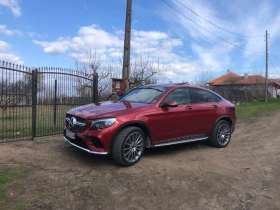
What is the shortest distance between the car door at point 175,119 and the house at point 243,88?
20179 millimetres

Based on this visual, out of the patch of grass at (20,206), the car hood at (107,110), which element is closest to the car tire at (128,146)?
the car hood at (107,110)

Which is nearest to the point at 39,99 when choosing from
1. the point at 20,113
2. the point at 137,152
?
the point at 20,113

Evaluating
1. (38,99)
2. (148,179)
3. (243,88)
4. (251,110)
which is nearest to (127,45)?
(38,99)

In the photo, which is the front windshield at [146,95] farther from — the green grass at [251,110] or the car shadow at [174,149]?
the green grass at [251,110]

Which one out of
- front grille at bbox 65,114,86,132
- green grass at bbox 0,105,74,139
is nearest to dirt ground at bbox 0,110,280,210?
front grille at bbox 65,114,86,132

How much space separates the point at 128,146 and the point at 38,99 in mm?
3894

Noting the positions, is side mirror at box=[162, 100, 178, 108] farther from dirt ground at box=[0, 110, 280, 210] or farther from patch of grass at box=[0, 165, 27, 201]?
patch of grass at box=[0, 165, 27, 201]

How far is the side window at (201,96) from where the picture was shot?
22.4ft

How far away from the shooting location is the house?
28438mm

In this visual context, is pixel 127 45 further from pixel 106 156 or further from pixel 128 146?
pixel 128 146

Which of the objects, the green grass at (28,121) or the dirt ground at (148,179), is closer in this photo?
the dirt ground at (148,179)

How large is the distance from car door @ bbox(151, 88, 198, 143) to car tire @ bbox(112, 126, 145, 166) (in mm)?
406

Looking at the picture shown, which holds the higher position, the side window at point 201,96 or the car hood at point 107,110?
the side window at point 201,96

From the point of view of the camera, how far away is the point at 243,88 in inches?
1455
